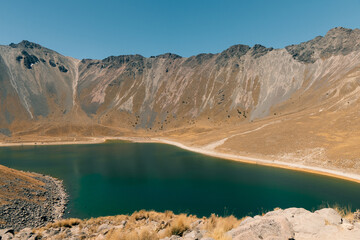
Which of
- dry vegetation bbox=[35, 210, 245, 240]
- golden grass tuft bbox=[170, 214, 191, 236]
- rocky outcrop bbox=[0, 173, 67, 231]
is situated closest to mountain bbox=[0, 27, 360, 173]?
dry vegetation bbox=[35, 210, 245, 240]

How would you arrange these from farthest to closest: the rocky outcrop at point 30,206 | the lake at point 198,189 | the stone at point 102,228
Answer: the lake at point 198,189
the rocky outcrop at point 30,206
the stone at point 102,228

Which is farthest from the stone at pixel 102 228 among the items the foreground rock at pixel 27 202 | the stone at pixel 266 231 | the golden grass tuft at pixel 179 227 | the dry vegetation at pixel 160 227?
the foreground rock at pixel 27 202

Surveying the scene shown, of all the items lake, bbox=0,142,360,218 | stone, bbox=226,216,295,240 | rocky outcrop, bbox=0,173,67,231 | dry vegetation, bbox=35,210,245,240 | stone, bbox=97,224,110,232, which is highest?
stone, bbox=226,216,295,240

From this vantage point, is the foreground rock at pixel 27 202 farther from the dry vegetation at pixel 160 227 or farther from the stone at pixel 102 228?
the stone at pixel 102 228

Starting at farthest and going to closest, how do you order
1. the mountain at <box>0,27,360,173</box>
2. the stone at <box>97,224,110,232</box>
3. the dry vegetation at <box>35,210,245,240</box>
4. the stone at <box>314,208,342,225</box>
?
the mountain at <box>0,27,360,173</box> → the stone at <box>97,224,110,232</box> → the stone at <box>314,208,342,225</box> → the dry vegetation at <box>35,210,245,240</box>

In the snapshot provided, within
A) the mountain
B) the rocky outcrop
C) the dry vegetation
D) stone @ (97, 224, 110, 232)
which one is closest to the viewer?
the dry vegetation

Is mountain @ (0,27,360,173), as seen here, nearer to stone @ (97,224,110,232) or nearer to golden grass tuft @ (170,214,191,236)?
stone @ (97,224,110,232)

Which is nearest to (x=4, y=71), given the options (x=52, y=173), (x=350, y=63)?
(x=52, y=173)

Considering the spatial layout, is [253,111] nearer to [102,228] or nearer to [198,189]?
[198,189]

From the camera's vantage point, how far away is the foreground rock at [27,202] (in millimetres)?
21766

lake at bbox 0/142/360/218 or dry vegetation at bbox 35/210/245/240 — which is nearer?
dry vegetation at bbox 35/210/245/240

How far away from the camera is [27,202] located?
2606 centimetres

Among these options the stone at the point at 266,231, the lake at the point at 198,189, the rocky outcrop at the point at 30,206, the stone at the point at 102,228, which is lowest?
the lake at the point at 198,189

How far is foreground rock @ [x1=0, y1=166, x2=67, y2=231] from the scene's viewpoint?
21766mm
